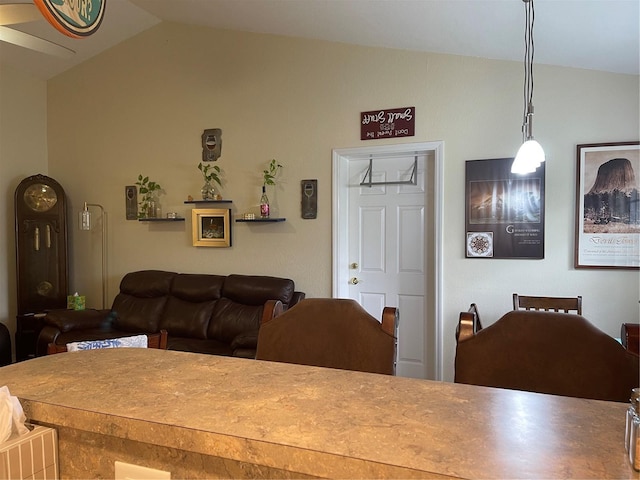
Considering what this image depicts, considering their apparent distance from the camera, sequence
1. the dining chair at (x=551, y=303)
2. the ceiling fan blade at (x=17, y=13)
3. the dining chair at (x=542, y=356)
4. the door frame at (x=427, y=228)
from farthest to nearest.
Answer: the door frame at (x=427, y=228), the dining chair at (x=551, y=303), the ceiling fan blade at (x=17, y=13), the dining chair at (x=542, y=356)

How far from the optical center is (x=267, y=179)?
404 cm

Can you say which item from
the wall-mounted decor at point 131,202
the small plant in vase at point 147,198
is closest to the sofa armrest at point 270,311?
the small plant in vase at point 147,198

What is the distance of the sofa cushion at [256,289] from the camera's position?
3811mm

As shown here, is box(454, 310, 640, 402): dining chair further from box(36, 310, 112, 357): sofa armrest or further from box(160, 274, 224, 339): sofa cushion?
box(36, 310, 112, 357): sofa armrest

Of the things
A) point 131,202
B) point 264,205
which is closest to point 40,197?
point 131,202

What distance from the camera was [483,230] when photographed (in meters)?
3.38

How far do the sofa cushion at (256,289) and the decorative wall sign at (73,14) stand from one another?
2538mm

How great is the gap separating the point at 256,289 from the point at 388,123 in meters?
1.80

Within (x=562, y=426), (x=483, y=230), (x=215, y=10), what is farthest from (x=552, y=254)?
(x=215, y=10)

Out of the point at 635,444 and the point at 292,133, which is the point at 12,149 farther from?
the point at 635,444

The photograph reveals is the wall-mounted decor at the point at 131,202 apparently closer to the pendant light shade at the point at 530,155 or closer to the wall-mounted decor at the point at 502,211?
the wall-mounted decor at the point at 502,211

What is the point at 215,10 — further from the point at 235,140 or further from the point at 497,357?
the point at 497,357

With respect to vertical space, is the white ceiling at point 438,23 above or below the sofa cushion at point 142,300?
above

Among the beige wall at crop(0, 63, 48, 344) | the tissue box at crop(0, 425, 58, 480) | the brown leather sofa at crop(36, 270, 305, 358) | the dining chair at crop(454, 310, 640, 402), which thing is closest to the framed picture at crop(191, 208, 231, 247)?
the brown leather sofa at crop(36, 270, 305, 358)
